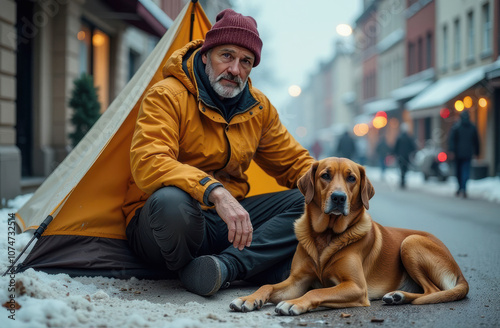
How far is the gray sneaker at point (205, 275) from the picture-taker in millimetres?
3872

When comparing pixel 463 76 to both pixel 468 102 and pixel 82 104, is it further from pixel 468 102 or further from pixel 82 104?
pixel 82 104

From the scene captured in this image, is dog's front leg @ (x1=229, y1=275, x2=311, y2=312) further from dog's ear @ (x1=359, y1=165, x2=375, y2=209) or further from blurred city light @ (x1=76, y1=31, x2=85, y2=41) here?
blurred city light @ (x1=76, y1=31, x2=85, y2=41)

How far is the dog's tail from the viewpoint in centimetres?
381

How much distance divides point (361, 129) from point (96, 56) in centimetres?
3383

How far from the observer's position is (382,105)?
39625mm

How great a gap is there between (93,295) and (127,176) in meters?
1.32

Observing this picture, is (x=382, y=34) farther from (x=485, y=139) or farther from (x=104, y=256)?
(x=104, y=256)

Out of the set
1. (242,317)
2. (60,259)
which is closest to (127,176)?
(60,259)

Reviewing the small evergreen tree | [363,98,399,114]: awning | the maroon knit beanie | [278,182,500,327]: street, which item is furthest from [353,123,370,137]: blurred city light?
the maroon knit beanie

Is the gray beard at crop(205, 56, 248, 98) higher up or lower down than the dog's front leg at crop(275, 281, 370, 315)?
higher up

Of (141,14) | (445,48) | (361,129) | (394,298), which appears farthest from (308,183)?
(361,129)

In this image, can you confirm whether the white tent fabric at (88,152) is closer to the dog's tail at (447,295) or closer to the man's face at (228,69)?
the man's face at (228,69)

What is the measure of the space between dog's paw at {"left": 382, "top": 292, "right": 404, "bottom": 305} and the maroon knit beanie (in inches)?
77.5

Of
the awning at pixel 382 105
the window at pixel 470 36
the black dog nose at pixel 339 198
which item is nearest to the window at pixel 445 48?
the window at pixel 470 36
